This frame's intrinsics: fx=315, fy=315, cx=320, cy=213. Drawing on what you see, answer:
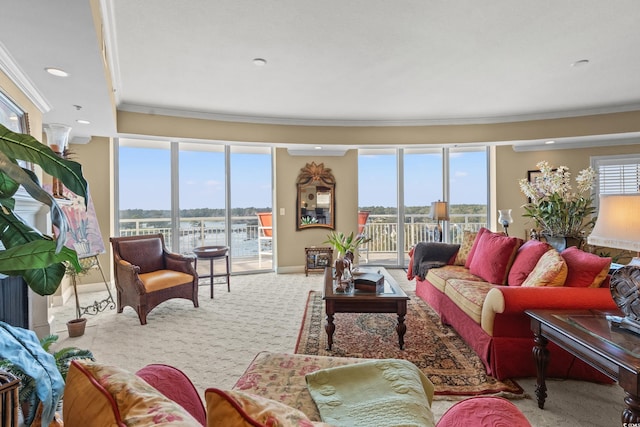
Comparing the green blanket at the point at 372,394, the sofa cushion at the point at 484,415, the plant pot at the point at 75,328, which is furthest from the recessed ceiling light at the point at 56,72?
the sofa cushion at the point at 484,415

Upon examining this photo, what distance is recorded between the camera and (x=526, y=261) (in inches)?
109

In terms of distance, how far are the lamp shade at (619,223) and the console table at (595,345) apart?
1.38ft

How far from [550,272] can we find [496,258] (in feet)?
2.67

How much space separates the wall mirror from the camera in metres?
5.91

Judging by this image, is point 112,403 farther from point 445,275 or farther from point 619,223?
point 445,275

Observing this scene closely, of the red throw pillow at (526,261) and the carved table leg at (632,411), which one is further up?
the red throw pillow at (526,261)

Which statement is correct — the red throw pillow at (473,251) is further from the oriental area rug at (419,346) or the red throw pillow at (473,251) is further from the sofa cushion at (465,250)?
the oriental area rug at (419,346)

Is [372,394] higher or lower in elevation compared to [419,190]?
lower

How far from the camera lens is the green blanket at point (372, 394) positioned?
1.03 metres

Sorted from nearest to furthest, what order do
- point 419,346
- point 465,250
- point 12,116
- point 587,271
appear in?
point 587,271, point 12,116, point 419,346, point 465,250

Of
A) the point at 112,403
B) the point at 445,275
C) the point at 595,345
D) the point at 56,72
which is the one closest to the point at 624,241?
the point at 595,345

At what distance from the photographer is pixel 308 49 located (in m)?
2.93

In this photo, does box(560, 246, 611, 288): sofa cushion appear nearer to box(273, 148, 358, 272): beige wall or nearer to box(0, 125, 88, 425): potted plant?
box(0, 125, 88, 425): potted plant

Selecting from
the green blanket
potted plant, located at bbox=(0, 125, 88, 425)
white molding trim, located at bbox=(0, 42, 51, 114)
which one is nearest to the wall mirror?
white molding trim, located at bbox=(0, 42, 51, 114)
